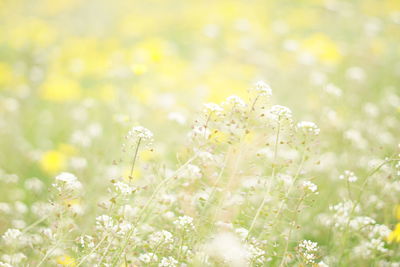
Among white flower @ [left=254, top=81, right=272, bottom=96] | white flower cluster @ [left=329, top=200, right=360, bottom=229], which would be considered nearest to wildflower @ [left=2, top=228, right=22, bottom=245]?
white flower @ [left=254, top=81, right=272, bottom=96]

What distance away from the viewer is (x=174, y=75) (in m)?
7.11

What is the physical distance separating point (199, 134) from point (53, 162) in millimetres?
2545

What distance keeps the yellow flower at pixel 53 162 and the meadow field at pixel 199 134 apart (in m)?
0.02

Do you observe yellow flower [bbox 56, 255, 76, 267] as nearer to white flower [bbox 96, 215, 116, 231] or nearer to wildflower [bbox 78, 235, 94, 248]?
wildflower [bbox 78, 235, 94, 248]

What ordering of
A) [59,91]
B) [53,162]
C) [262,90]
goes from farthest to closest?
[59,91], [53,162], [262,90]

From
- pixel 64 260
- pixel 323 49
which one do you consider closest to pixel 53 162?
pixel 64 260

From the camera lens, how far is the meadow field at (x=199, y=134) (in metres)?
2.33

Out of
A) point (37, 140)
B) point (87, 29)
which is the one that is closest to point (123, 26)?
point (87, 29)

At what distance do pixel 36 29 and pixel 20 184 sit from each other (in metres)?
5.57

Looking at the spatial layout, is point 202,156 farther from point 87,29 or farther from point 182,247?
point 87,29

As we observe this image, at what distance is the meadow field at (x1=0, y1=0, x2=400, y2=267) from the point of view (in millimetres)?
2326

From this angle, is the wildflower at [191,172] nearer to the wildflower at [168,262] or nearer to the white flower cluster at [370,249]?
the wildflower at [168,262]

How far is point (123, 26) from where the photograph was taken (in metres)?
10.0

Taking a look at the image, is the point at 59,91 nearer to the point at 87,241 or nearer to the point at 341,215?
the point at 87,241
